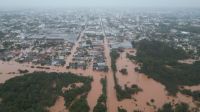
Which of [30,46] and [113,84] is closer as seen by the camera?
[113,84]

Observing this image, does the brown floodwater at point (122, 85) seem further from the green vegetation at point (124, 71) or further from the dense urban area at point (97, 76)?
the green vegetation at point (124, 71)

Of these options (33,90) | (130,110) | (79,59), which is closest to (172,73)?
(130,110)

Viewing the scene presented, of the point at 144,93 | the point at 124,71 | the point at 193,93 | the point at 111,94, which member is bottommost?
the point at 144,93

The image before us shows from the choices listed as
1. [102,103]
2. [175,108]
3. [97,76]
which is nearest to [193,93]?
[175,108]

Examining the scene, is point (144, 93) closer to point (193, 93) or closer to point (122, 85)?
point (122, 85)

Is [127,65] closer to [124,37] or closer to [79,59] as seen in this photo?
[79,59]
